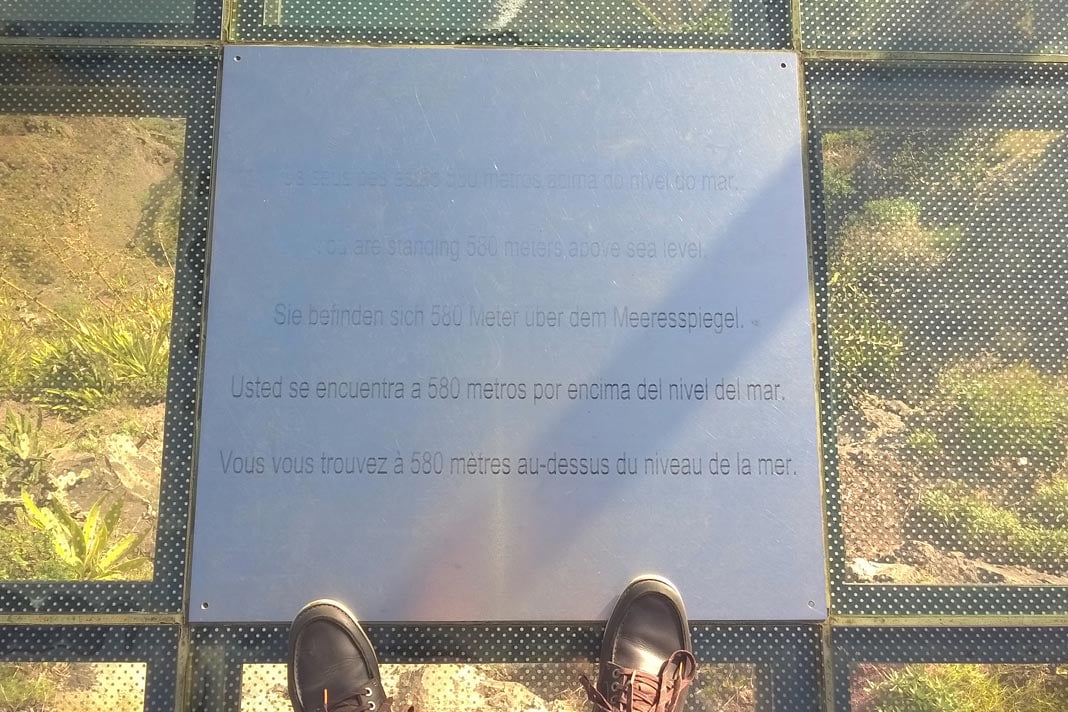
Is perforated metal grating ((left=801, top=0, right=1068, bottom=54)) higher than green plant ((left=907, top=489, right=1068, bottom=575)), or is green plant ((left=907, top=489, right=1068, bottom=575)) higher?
perforated metal grating ((left=801, top=0, right=1068, bottom=54))

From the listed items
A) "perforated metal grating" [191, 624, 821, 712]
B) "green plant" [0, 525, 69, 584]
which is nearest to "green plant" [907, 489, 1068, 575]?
"perforated metal grating" [191, 624, 821, 712]

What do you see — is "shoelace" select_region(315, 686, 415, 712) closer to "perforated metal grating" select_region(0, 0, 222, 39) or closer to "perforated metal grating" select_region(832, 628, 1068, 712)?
"perforated metal grating" select_region(832, 628, 1068, 712)

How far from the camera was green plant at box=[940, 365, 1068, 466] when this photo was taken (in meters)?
1.55

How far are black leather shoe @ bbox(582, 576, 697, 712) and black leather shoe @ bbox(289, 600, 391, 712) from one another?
506 mm

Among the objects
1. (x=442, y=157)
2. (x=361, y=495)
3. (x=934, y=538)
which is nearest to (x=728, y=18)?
(x=442, y=157)

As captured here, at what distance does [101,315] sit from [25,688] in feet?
2.80

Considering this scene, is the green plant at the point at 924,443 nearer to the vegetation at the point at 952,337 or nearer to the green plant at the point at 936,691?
the vegetation at the point at 952,337

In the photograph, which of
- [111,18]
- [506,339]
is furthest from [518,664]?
[111,18]

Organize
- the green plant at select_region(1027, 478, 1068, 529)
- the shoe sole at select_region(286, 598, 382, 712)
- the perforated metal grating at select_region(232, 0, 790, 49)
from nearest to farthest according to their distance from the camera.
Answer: the shoe sole at select_region(286, 598, 382, 712) → the green plant at select_region(1027, 478, 1068, 529) → the perforated metal grating at select_region(232, 0, 790, 49)

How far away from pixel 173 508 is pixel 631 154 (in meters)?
1.38

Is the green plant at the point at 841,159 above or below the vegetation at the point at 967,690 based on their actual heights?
above

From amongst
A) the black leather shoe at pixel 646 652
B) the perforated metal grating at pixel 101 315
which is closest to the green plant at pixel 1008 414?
the black leather shoe at pixel 646 652

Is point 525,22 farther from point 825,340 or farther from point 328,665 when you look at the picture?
point 328,665

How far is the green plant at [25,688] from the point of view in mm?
1420
